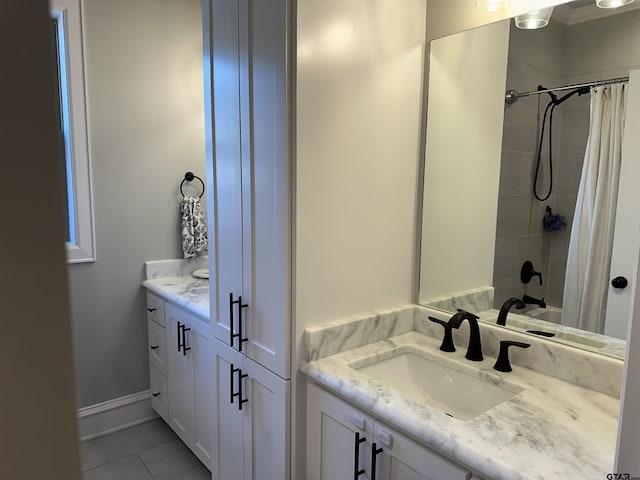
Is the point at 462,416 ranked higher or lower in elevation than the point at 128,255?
lower

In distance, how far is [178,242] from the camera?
9.39 feet

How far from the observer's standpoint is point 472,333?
5.04 ft

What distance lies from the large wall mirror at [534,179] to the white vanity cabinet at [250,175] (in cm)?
67

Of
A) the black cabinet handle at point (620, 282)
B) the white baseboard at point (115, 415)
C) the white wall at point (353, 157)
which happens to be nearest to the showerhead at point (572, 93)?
the white wall at point (353, 157)

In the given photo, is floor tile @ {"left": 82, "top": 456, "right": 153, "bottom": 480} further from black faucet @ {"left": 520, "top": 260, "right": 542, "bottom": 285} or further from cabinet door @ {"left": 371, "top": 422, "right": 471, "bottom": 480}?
black faucet @ {"left": 520, "top": 260, "right": 542, "bottom": 285}

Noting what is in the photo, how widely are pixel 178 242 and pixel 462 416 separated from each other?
2113 millimetres

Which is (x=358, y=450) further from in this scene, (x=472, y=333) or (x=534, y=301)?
(x=534, y=301)

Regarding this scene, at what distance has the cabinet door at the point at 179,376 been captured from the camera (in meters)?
2.27

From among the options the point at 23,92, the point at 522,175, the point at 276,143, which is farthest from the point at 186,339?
the point at 23,92

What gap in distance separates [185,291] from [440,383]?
1530 millimetres

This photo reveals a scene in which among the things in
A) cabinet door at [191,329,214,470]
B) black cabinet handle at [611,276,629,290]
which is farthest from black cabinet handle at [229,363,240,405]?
black cabinet handle at [611,276,629,290]

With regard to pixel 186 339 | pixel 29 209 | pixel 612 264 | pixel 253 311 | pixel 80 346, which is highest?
pixel 29 209

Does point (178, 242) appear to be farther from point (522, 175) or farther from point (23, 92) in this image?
point (23, 92)

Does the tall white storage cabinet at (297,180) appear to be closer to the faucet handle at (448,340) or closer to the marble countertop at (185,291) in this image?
the faucet handle at (448,340)
